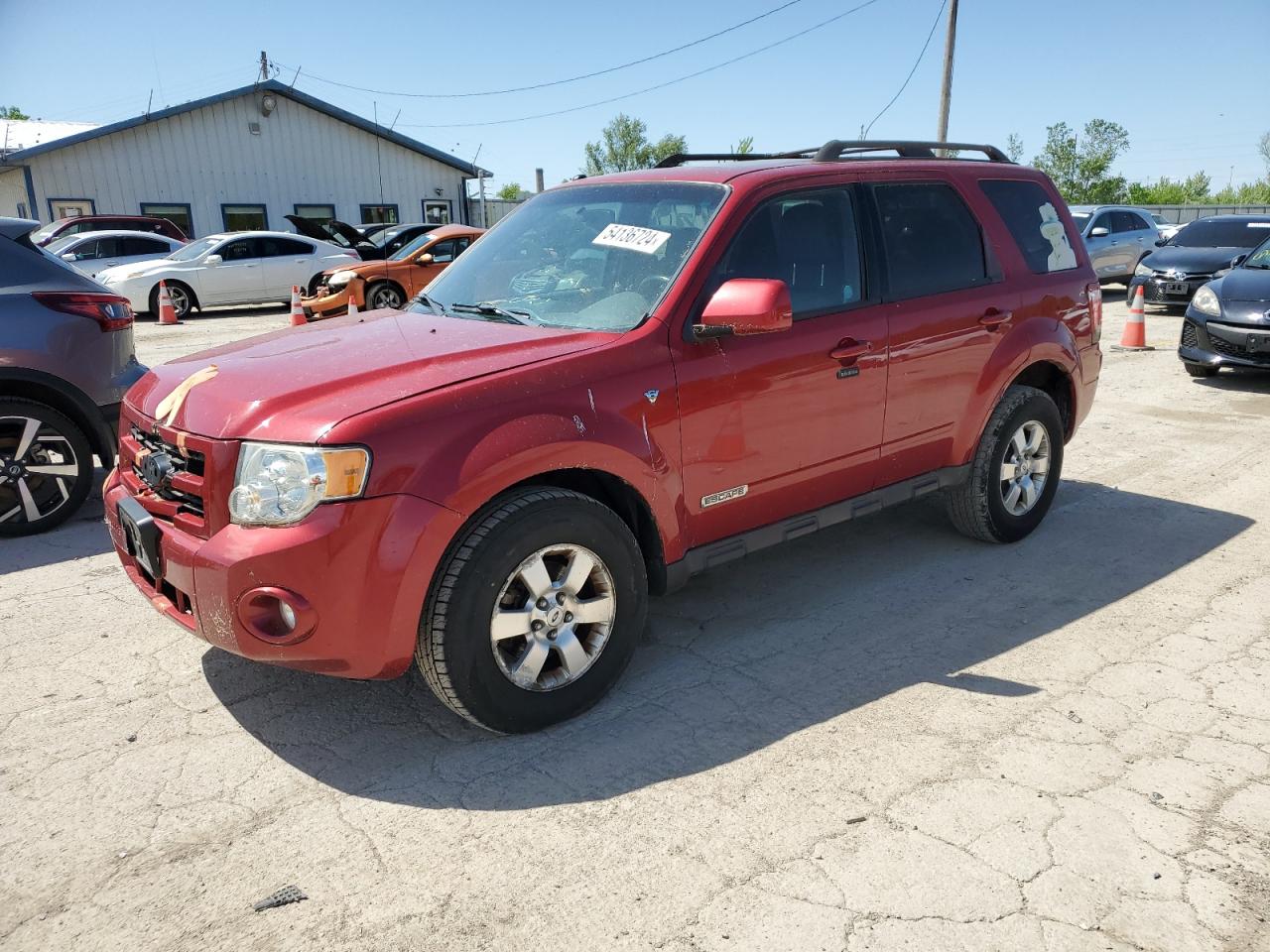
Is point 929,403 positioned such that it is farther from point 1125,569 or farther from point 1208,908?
point 1208,908

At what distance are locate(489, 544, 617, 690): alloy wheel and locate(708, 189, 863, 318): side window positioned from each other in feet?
3.92

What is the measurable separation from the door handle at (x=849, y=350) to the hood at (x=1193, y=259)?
1273cm

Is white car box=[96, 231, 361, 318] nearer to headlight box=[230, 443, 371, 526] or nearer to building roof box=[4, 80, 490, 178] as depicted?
building roof box=[4, 80, 490, 178]

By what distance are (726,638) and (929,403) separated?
1.47m

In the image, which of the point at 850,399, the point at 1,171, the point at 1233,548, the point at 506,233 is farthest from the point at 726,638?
the point at 1,171

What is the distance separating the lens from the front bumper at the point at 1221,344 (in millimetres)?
8836

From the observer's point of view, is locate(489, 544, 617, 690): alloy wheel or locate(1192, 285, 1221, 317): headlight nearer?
locate(489, 544, 617, 690): alloy wheel

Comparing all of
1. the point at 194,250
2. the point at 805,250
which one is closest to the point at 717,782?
the point at 805,250

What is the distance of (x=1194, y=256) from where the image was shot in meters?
14.4

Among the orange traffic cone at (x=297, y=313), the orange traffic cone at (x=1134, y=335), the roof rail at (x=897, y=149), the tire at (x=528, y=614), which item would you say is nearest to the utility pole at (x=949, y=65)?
the orange traffic cone at (x=1134, y=335)

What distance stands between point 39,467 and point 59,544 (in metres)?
0.48

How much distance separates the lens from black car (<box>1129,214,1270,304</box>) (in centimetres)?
1414

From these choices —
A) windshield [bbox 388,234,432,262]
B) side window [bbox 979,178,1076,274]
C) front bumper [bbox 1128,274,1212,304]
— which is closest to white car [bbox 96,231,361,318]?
windshield [bbox 388,234,432,262]

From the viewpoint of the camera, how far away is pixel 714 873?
2.53 metres
